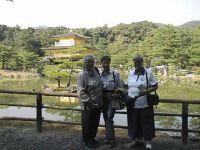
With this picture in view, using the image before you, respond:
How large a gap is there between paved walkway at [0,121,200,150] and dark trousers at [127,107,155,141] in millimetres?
298

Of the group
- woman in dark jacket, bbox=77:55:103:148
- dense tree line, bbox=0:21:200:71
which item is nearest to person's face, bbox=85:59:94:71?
woman in dark jacket, bbox=77:55:103:148

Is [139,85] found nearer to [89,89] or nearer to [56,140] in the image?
[89,89]

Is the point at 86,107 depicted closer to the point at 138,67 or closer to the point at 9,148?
the point at 138,67

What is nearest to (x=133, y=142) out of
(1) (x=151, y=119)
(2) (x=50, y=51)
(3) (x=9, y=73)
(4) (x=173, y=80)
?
(1) (x=151, y=119)

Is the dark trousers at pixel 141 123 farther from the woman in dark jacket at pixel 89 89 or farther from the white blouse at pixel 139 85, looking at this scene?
the woman in dark jacket at pixel 89 89

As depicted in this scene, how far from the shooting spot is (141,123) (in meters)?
4.81

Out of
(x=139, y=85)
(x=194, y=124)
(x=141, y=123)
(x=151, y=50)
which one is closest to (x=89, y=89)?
(x=139, y=85)

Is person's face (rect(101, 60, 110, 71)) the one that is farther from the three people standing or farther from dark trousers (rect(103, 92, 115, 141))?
dark trousers (rect(103, 92, 115, 141))

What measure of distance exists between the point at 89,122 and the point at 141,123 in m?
0.75

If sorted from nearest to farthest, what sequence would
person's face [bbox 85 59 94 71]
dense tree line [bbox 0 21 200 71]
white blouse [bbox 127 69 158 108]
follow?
white blouse [bbox 127 69 158 108] → person's face [bbox 85 59 94 71] → dense tree line [bbox 0 21 200 71]

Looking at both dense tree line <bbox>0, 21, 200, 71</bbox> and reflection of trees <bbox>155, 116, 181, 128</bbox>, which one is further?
dense tree line <bbox>0, 21, 200, 71</bbox>

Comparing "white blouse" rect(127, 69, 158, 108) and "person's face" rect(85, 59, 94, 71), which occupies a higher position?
"person's face" rect(85, 59, 94, 71)

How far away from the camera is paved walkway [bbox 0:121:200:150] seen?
16.7 feet

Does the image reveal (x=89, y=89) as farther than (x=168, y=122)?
No
